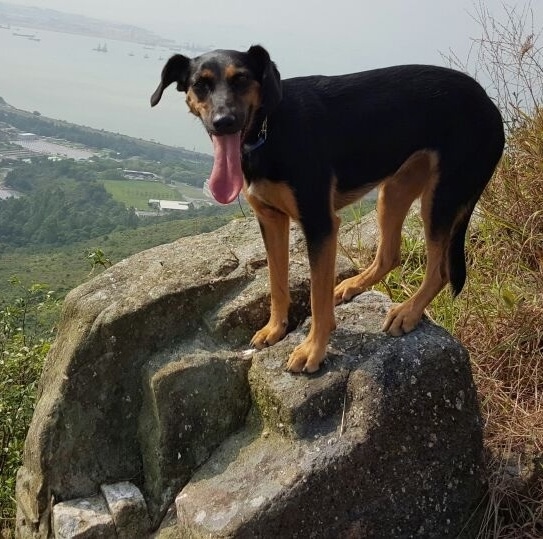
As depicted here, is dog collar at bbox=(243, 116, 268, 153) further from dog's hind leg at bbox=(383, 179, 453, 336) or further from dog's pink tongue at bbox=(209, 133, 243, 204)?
dog's hind leg at bbox=(383, 179, 453, 336)

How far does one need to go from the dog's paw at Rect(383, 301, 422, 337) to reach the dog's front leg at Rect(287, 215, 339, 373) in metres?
0.34

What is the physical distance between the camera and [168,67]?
3.36 meters

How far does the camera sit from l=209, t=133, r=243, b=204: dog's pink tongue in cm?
316

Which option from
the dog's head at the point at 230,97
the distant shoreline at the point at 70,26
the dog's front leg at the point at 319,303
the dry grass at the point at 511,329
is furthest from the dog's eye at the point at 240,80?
the distant shoreline at the point at 70,26

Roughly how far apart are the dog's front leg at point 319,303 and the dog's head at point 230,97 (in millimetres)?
530

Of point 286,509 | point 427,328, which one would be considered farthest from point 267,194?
point 286,509

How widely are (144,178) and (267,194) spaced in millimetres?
37022

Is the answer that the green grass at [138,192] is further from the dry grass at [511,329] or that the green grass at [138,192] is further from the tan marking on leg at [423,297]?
the tan marking on leg at [423,297]

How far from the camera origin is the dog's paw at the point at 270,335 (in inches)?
150

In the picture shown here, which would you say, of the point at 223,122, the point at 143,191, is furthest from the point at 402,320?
the point at 143,191

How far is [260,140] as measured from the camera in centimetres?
328

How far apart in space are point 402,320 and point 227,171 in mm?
1289

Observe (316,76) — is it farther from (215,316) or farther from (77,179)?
(77,179)

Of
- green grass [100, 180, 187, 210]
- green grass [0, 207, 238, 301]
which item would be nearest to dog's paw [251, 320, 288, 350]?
green grass [0, 207, 238, 301]
